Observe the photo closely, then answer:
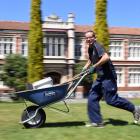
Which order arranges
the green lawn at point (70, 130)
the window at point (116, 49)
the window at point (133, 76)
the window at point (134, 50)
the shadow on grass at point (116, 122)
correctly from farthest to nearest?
the window at point (133, 76) < the window at point (134, 50) < the window at point (116, 49) < the shadow on grass at point (116, 122) < the green lawn at point (70, 130)

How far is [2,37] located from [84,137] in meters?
35.2

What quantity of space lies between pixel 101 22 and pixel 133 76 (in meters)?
21.8

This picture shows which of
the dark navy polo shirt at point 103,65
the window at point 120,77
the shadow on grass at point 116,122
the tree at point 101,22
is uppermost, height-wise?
the tree at point 101,22

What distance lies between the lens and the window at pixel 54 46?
4278cm

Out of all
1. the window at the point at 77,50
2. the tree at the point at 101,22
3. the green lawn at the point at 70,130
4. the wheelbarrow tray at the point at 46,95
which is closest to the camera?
the green lawn at the point at 70,130

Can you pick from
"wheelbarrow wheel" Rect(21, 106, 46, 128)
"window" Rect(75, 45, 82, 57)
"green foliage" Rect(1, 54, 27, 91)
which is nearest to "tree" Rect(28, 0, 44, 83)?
"green foliage" Rect(1, 54, 27, 91)

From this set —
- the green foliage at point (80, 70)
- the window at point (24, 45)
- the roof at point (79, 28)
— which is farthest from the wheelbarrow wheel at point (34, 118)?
the window at point (24, 45)

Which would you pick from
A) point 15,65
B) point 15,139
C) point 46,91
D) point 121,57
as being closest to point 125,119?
point 46,91

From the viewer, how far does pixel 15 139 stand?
23.9 ft

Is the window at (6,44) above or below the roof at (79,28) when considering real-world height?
below

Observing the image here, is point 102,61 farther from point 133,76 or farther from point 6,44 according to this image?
point 133,76

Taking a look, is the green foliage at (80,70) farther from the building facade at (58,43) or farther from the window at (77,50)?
the window at (77,50)

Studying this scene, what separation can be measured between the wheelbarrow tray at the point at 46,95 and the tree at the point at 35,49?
18623 millimetres

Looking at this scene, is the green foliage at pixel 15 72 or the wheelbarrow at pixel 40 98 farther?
the green foliage at pixel 15 72
